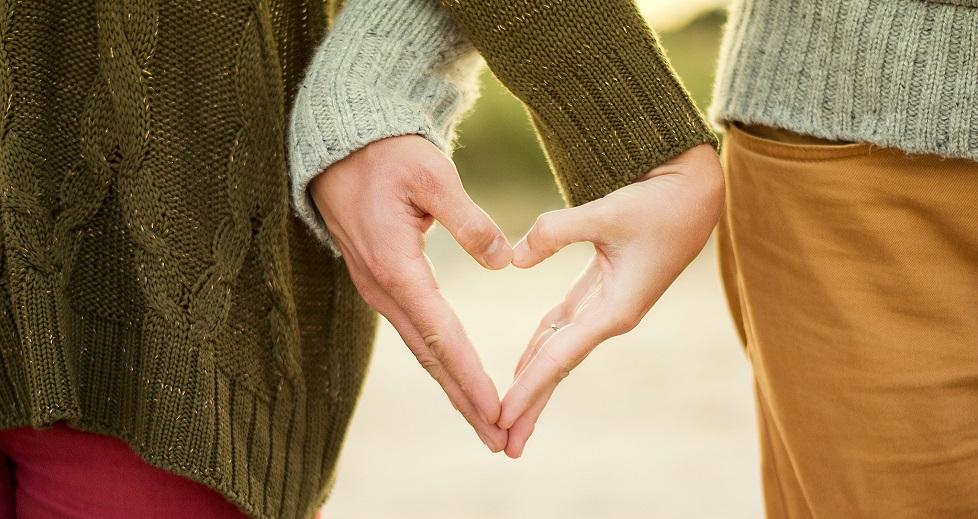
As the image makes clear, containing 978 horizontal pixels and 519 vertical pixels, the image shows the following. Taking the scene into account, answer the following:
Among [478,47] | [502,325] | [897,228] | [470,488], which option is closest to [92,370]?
[478,47]

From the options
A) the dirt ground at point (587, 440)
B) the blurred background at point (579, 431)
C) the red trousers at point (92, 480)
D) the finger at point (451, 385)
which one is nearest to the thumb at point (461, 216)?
the finger at point (451, 385)

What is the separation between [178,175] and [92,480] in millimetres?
321

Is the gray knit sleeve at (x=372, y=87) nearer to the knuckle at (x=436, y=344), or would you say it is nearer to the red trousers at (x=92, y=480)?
the knuckle at (x=436, y=344)

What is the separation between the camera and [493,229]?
0.96 meters

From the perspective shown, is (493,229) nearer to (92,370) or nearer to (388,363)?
(92,370)

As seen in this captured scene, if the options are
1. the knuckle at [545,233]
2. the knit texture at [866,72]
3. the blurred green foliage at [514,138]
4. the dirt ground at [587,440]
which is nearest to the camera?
the knuckle at [545,233]

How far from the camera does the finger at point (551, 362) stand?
957 mm

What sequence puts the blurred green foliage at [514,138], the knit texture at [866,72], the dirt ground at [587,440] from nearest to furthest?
the knit texture at [866,72] < the dirt ground at [587,440] < the blurred green foliage at [514,138]


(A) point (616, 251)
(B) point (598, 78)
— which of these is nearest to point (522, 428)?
(A) point (616, 251)

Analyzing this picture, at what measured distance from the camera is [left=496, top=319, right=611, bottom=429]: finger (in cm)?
96

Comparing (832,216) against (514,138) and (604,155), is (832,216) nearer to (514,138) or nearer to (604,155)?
(604,155)

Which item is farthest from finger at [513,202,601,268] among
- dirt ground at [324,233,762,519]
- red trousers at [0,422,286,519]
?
dirt ground at [324,233,762,519]

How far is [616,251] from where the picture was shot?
968 millimetres

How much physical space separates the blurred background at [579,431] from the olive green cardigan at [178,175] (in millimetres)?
1423
